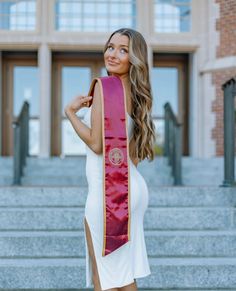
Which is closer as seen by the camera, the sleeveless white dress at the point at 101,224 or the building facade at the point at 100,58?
→ the sleeveless white dress at the point at 101,224

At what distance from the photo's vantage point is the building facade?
904cm

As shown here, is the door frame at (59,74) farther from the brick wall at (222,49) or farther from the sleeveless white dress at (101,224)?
the sleeveless white dress at (101,224)

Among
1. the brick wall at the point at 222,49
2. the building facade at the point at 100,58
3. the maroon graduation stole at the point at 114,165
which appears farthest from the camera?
the building facade at the point at 100,58

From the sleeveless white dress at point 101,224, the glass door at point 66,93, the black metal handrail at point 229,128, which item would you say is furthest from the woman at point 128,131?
the glass door at point 66,93

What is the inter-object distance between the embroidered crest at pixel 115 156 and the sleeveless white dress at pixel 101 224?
6 cm

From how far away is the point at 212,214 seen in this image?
457cm

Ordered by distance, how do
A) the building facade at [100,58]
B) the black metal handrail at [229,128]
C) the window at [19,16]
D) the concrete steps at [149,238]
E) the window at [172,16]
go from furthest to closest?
the window at [172,16], the window at [19,16], the building facade at [100,58], the black metal handrail at [229,128], the concrete steps at [149,238]

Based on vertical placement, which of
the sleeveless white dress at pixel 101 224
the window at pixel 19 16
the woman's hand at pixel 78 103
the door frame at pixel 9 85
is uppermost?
the window at pixel 19 16

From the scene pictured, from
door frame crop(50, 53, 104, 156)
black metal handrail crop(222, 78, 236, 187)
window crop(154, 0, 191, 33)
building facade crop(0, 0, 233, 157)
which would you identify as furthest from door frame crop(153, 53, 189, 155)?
black metal handrail crop(222, 78, 236, 187)

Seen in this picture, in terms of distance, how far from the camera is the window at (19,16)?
31.0 feet

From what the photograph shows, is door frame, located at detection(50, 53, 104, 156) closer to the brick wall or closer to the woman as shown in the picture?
the brick wall

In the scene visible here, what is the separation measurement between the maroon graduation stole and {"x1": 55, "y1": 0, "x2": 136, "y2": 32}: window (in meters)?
7.61

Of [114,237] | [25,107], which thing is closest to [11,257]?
[114,237]

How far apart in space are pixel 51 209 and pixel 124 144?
2537 mm
